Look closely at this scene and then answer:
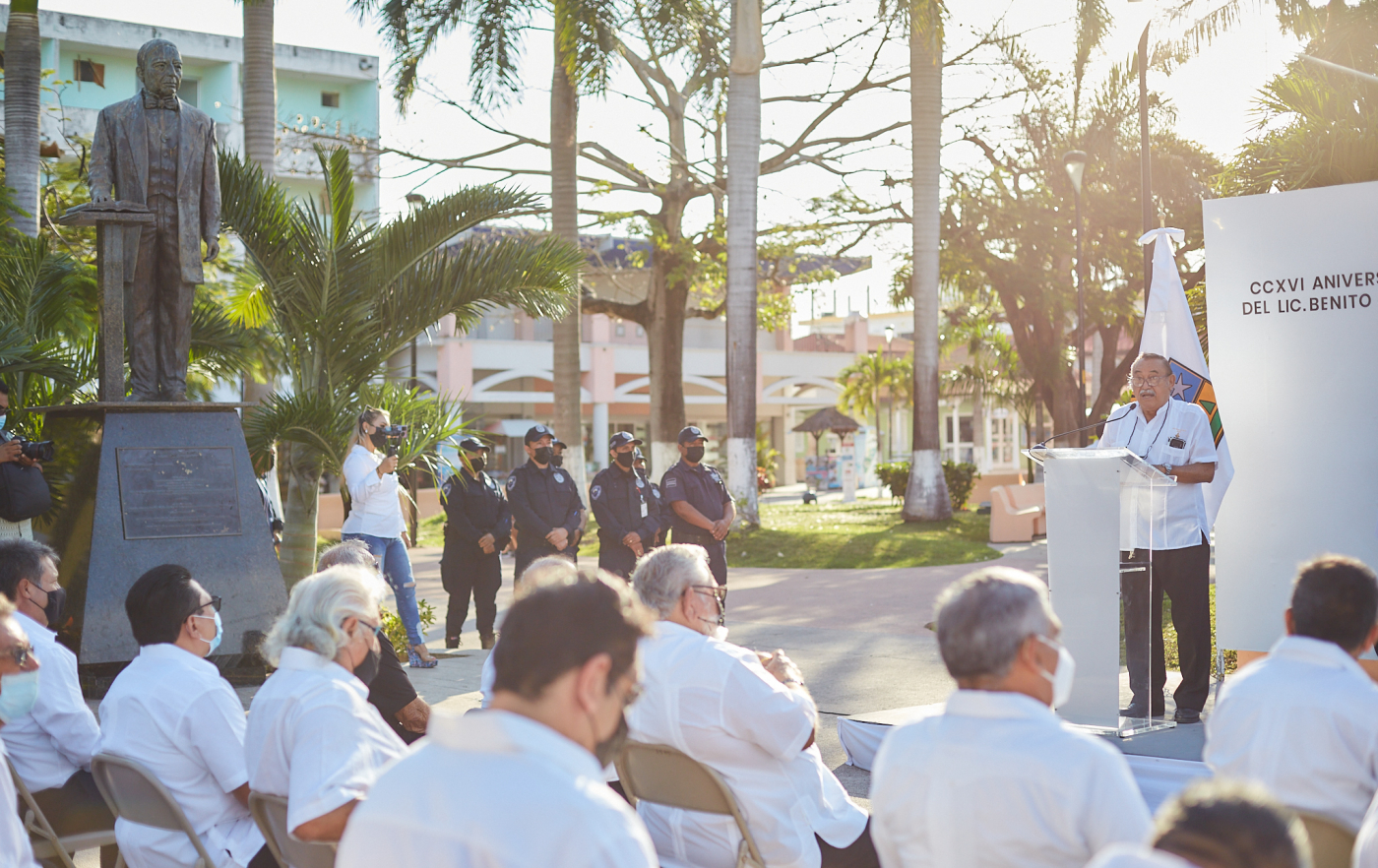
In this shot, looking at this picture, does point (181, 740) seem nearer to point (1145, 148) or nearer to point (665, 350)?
point (1145, 148)

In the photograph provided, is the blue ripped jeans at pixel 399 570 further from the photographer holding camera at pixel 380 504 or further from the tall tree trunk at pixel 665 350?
the tall tree trunk at pixel 665 350

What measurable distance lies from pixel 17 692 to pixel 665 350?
2053cm

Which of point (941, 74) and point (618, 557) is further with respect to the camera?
point (941, 74)

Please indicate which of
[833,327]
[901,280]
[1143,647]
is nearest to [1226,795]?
[1143,647]

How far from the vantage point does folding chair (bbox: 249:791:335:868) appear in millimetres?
2887

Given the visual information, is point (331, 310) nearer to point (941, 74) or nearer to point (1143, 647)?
point (1143, 647)

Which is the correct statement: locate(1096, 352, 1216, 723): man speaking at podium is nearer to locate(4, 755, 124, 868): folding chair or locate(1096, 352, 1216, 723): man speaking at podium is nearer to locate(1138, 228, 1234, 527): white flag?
locate(1138, 228, 1234, 527): white flag

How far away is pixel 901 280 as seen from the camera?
26203 mm

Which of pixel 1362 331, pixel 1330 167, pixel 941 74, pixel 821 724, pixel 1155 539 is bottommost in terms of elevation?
pixel 821 724

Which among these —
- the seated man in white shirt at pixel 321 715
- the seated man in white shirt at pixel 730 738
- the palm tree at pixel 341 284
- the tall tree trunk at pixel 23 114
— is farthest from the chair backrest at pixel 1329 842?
the tall tree trunk at pixel 23 114

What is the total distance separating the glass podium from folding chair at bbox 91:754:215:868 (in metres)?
3.76

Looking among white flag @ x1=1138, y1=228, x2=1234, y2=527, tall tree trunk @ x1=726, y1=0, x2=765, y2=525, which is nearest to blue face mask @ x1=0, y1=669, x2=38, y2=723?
white flag @ x1=1138, y1=228, x2=1234, y2=527

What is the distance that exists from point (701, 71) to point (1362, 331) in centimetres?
1733

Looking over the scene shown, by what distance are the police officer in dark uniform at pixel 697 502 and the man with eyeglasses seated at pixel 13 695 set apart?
6.57 meters
